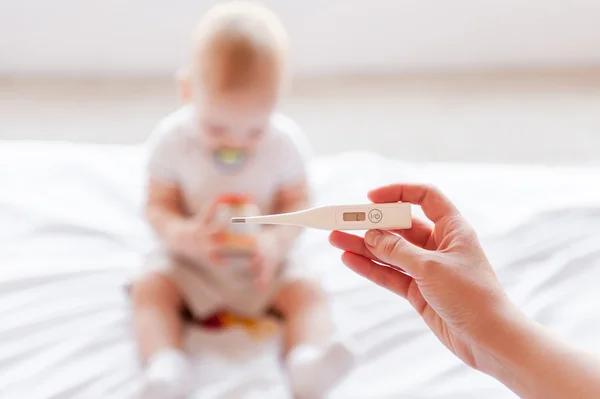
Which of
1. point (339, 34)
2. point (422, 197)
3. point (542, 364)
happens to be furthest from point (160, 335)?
point (339, 34)

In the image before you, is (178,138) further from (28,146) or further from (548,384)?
(548,384)

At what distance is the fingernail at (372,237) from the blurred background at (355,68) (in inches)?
48.4

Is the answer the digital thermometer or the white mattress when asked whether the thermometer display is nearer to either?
the digital thermometer

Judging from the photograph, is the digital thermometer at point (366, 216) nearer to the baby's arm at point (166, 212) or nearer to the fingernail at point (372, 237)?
the fingernail at point (372, 237)

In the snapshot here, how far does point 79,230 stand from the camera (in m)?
1.25

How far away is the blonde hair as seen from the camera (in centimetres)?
105

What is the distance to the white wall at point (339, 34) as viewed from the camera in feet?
7.13

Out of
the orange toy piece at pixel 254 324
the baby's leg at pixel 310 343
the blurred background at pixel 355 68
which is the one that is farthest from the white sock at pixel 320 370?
the blurred background at pixel 355 68

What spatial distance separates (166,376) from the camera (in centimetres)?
93

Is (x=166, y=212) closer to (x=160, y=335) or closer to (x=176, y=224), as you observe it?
(x=176, y=224)

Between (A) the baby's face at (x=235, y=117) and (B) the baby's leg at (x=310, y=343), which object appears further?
(A) the baby's face at (x=235, y=117)

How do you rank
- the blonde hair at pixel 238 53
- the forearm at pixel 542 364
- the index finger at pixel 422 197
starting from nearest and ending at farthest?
the forearm at pixel 542 364 < the index finger at pixel 422 197 < the blonde hair at pixel 238 53

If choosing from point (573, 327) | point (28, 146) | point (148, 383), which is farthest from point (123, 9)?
point (573, 327)

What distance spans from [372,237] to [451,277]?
0.11 meters
